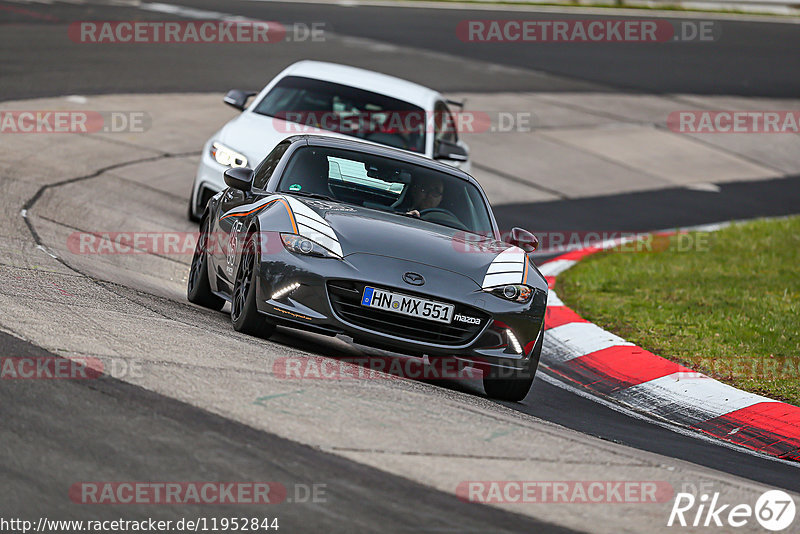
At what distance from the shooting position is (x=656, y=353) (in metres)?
9.53

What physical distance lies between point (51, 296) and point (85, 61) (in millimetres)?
14439

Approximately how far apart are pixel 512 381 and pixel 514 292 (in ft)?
1.82

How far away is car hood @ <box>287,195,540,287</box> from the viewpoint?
7113 millimetres

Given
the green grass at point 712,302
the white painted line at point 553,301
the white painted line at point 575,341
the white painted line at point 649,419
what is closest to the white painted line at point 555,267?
the green grass at point 712,302

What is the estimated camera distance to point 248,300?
7.21 m

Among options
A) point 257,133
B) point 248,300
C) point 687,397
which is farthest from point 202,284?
point 687,397

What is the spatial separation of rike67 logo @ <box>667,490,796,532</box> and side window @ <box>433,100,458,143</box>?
747cm

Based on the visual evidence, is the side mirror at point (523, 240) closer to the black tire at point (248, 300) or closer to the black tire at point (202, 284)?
the black tire at point (248, 300)

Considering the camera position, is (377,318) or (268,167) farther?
(268,167)

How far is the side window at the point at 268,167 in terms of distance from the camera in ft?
28.1

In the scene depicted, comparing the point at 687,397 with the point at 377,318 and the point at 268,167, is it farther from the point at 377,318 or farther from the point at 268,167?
the point at 268,167

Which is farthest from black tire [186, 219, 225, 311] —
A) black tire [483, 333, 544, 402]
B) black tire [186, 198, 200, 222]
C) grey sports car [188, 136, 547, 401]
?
black tire [186, 198, 200, 222]

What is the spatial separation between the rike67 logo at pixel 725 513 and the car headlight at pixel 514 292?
6.93 ft

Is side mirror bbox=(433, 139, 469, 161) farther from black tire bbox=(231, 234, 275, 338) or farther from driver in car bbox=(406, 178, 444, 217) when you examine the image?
black tire bbox=(231, 234, 275, 338)
